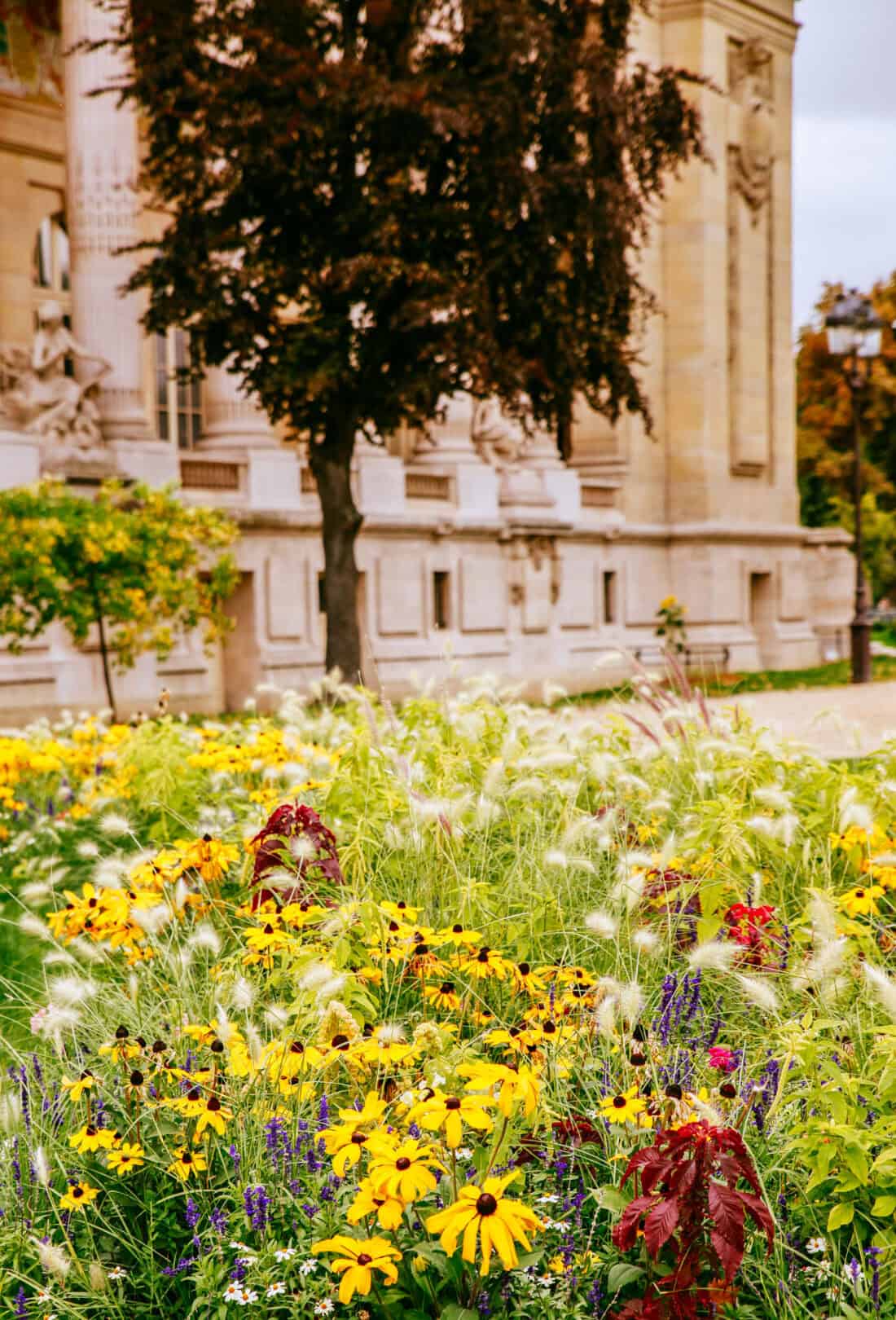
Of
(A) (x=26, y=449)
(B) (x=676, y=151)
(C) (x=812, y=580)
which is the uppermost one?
(B) (x=676, y=151)

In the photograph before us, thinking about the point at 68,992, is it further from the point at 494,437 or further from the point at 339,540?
the point at 494,437

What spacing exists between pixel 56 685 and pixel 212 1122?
1737cm

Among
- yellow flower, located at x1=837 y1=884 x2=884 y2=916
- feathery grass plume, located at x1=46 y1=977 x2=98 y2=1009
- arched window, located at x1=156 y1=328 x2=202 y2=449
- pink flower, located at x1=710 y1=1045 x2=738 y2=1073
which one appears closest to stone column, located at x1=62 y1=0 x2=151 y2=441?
arched window, located at x1=156 y1=328 x2=202 y2=449

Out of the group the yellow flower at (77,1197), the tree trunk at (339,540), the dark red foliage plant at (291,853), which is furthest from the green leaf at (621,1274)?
the tree trunk at (339,540)

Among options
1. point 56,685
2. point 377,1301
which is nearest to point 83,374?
point 56,685

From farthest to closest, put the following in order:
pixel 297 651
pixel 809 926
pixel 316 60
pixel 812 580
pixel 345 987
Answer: pixel 812 580, pixel 297 651, pixel 316 60, pixel 809 926, pixel 345 987

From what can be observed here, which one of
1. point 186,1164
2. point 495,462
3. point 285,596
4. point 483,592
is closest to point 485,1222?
point 186,1164

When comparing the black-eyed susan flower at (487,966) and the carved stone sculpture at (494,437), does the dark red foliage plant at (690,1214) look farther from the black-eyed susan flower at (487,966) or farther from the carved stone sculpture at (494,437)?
the carved stone sculpture at (494,437)

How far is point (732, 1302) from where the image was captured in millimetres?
3119

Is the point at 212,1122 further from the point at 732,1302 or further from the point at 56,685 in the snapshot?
the point at 56,685

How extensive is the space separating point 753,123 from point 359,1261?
119 feet

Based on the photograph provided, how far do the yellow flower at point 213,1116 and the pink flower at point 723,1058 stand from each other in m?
1.19

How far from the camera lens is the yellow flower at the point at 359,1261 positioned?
9.48ft

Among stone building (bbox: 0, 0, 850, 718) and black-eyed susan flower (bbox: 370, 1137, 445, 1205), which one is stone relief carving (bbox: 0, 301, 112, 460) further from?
black-eyed susan flower (bbox: 370, 1137, 445, 1205)
